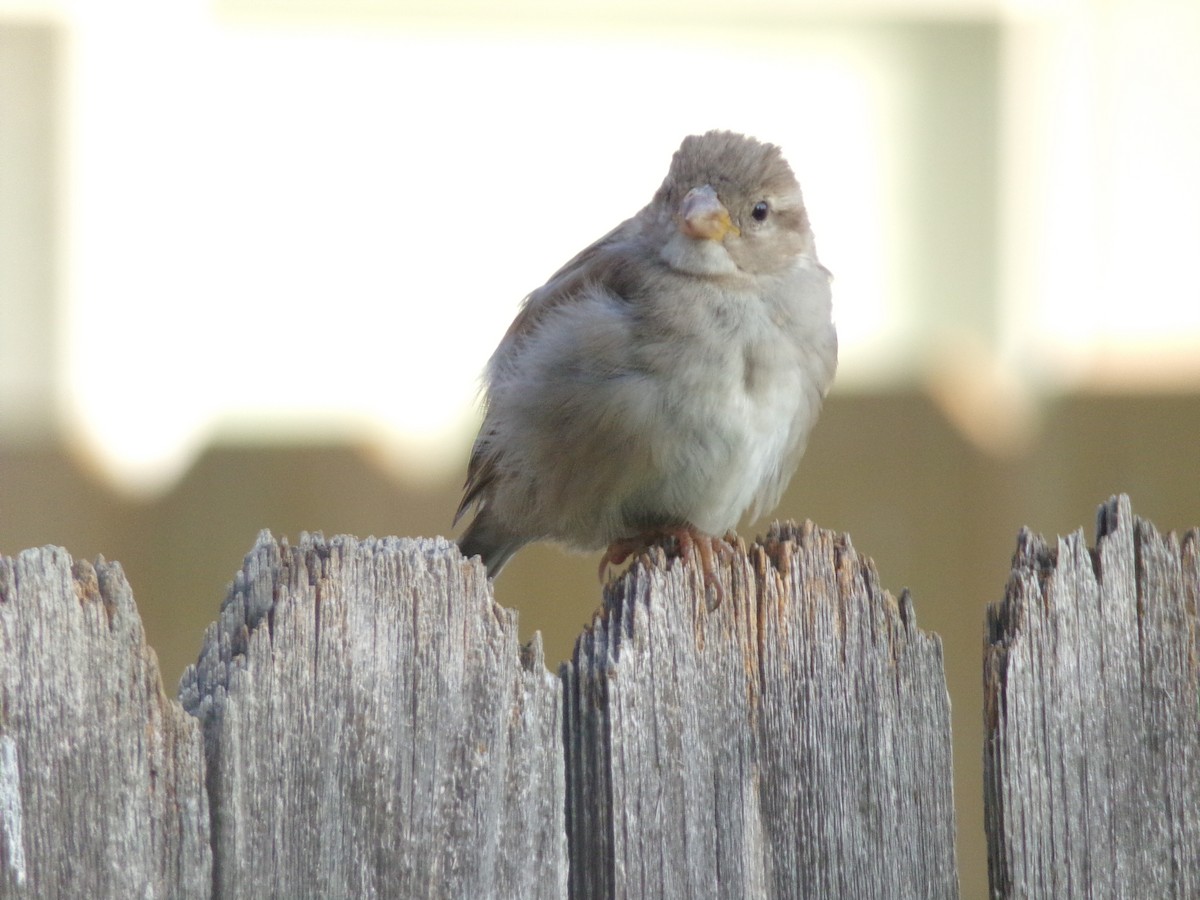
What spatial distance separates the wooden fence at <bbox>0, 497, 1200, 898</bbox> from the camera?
140cm

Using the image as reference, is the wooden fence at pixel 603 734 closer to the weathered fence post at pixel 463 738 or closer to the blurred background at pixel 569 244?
the weathered fence post at pixel 463 738

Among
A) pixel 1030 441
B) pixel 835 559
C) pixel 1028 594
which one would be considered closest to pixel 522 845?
pixel 835 559

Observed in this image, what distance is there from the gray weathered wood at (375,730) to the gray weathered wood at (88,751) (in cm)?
4

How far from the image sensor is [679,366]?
2602 mm

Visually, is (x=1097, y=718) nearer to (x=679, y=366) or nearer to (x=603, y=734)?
(x=603, y=734)

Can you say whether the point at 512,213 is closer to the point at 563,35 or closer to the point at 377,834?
the point at 563,35

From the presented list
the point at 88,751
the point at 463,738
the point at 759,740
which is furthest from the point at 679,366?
the point at 88,751

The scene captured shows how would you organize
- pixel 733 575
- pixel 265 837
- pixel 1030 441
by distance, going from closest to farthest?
1. pixel 265 837
2. pixel 733 575
3. pixel 1030 441

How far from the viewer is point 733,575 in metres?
1.62

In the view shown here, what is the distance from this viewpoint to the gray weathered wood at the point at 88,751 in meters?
1.39

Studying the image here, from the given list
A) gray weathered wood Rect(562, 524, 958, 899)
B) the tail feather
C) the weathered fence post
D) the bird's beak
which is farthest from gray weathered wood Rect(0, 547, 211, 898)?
the tail feather

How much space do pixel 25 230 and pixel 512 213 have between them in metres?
1.16

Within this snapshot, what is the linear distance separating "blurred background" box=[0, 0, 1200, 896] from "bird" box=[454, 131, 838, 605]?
102 cm

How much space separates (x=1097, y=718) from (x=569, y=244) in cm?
259
